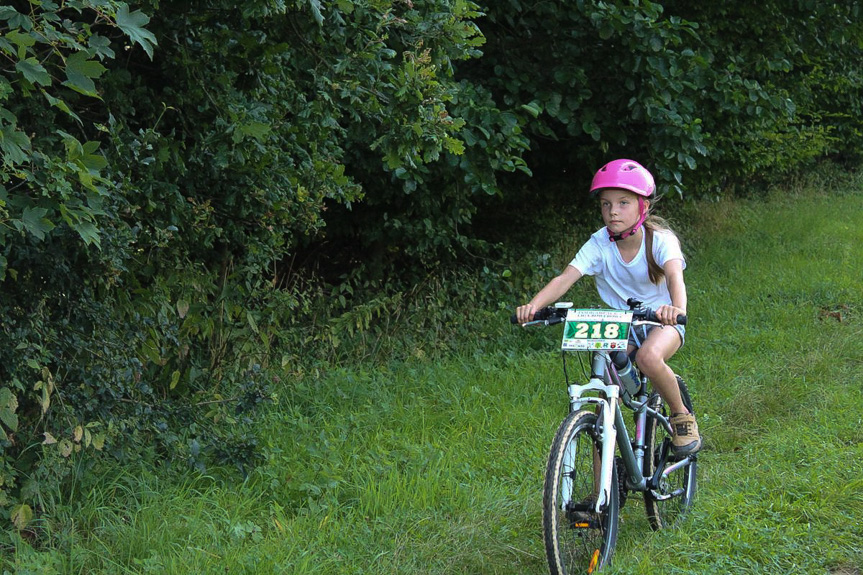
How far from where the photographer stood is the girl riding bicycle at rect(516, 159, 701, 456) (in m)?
4.32

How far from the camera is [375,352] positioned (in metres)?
7.68

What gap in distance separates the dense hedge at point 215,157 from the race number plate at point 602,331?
1.65 m

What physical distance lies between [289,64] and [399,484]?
248cm

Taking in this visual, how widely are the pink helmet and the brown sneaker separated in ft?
3.75

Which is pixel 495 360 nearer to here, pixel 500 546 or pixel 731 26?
pixel 500 546

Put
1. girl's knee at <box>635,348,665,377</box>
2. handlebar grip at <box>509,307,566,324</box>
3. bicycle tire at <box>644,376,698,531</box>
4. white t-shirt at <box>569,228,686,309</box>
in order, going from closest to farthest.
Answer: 1. handlebar grip at <box>509,307,566,324</box>
2. girl's knee at <box>635,348,665,377</box>
3. white t-shirt at <box>569,228,686,309</box>
4. bicycle tire at <box>644,376,698,531</box>

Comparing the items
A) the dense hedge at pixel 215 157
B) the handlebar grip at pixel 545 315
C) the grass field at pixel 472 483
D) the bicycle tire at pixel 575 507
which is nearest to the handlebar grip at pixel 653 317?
the handlebar grip at pixel 545 315

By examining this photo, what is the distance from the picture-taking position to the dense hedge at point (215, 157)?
152 inches

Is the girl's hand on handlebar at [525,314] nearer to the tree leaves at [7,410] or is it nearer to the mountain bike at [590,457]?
the mountain bike at [590,457]

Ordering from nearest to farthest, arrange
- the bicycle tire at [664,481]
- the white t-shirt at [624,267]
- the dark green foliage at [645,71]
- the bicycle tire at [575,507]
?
the bicycle tire at [575,507], the white t-shirt at [624,267], the bicycle tire at [664,481], the dark green foliage at [645,71]

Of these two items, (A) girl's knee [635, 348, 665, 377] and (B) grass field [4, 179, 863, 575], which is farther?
(A) girl's knee [635, 348, 665, 377]

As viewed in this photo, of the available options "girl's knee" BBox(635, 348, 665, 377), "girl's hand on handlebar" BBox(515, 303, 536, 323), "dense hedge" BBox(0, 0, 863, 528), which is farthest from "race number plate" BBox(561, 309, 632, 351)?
"dense hedge" BBox(0, 0, 863, 528)

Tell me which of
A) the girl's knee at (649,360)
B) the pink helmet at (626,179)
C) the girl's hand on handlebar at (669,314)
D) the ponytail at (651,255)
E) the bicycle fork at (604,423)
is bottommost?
the bicycle fork at (604,423)

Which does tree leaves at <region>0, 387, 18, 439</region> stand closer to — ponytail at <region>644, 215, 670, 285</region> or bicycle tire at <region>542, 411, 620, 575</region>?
bicycle tire at <region>542, 411, 620, 575</region>
